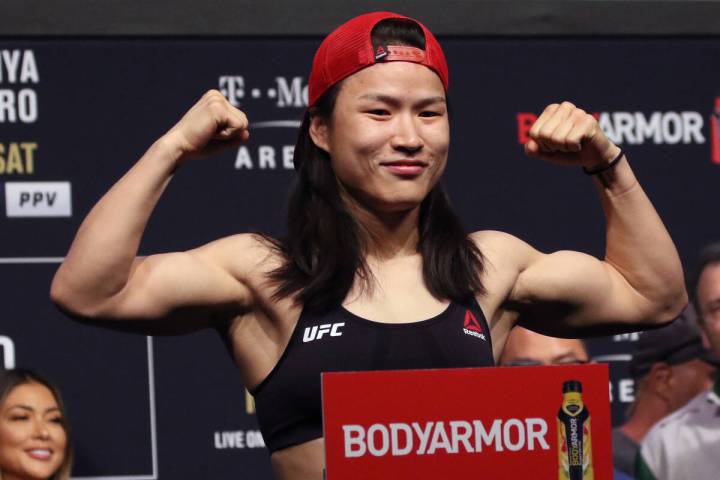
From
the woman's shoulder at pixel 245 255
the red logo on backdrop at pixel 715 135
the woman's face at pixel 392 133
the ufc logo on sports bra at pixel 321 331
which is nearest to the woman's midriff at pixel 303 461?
the ufc logo on sports bra at pixel 321 331

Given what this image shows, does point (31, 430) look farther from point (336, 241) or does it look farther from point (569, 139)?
point (569, 139)

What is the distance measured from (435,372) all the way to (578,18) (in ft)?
6.01

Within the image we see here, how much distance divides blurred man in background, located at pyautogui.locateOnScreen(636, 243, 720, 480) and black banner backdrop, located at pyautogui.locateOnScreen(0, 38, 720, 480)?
0.07 meters

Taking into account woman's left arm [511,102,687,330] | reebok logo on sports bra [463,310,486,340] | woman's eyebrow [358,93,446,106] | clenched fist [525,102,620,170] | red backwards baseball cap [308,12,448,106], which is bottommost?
reebok logo on sports bra [463,310,486,340]

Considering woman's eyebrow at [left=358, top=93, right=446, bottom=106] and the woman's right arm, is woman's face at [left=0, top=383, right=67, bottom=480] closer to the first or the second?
the woman's right arm

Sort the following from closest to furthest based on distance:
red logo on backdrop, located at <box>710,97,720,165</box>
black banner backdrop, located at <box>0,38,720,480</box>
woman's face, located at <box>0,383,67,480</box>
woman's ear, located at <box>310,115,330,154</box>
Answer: woman's ear, located at <box>310,115,330,154</box>, woman's face, located at <box>0,383,67,480</box>, black banner backdrop, located at <box>0,38,720,480</box>, red logo on backdrop, located at <box>710,97,720,165</box>

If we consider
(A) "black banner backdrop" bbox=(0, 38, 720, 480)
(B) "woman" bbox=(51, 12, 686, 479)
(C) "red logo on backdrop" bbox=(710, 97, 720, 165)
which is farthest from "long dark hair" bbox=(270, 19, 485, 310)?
(C) "red logo on backdrop" bbox=(710, 97, 720, 165)

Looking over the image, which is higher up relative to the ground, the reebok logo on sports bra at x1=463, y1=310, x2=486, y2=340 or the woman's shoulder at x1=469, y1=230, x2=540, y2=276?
the woman's shoulder at x1=469, y1=230, x2=540, y2=276

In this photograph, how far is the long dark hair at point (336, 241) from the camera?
2000 millimetres

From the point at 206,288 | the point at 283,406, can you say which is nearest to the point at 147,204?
the point at 206,288

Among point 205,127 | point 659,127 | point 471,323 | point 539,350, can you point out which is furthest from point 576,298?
point 659,127

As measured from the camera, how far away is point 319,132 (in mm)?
2119

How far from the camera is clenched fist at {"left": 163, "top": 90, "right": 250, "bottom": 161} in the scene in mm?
1975

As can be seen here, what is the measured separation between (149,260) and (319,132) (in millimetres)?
344
